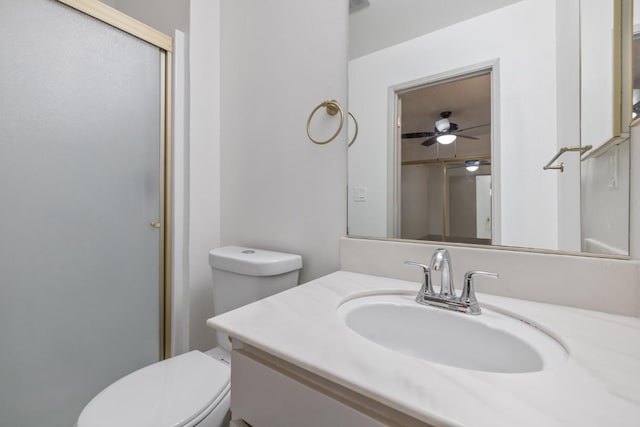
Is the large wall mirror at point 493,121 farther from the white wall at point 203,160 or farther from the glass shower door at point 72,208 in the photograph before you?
the glass shower door at point 72,208

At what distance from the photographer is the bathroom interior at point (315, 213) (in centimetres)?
52

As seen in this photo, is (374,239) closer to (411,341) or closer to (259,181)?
(411,341)

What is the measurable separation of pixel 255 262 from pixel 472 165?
2.63 ft

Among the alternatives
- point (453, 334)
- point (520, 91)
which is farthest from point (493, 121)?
point (453, 334)

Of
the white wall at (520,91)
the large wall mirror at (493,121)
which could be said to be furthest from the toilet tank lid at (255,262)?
the white wall at (520,91)

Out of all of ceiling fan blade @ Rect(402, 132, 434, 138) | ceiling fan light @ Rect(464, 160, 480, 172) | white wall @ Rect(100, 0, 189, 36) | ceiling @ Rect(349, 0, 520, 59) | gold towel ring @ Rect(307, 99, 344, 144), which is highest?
white wall @ Rect(100, 0, 189, 36)

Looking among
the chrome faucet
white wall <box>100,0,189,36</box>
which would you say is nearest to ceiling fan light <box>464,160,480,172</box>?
the chrome faucet

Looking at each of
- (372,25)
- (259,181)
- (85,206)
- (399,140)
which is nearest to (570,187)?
(399,140)

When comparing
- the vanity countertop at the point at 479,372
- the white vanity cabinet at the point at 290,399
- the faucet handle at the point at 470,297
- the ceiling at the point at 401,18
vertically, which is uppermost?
the ceiling at the point at 401,18

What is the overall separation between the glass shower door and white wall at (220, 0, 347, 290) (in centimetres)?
37

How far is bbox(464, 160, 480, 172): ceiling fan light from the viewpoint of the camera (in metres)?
0.87

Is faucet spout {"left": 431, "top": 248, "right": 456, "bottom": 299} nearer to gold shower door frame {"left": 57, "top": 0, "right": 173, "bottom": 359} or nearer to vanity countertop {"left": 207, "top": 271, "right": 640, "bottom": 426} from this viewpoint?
vanity countertop {"left": 207, "top": 271, "right": 640, "bottom": 426}

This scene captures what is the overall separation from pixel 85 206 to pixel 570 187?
5.47 ft

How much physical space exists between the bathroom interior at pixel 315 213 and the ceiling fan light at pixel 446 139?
0.02 m
